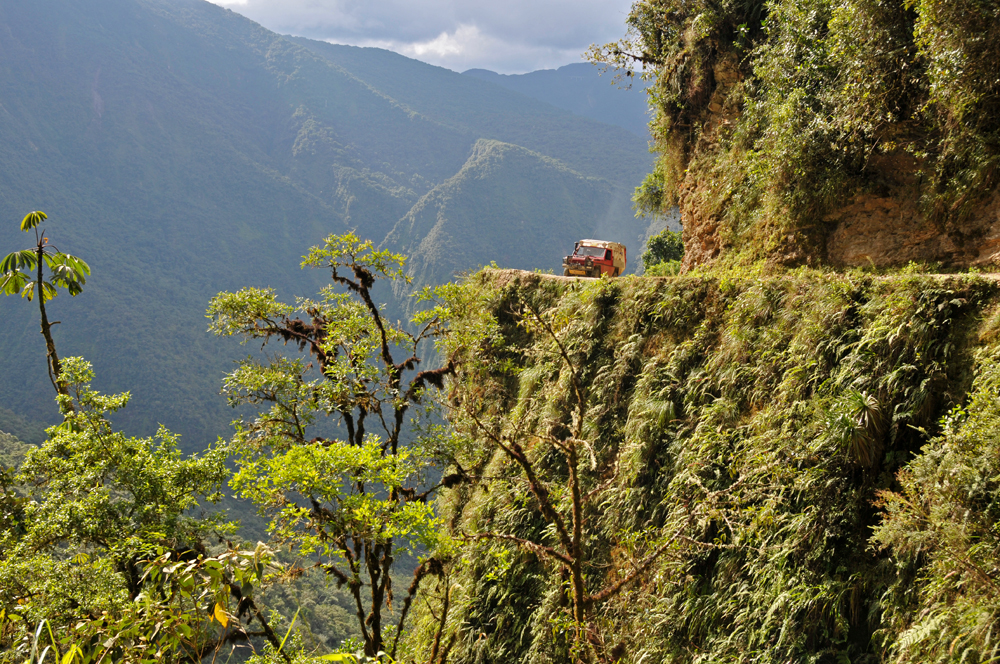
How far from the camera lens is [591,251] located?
65.3ft

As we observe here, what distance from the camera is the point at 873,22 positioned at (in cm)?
853

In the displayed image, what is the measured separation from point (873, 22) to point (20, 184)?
156 m

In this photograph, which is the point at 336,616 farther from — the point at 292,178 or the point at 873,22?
the point at 292,178

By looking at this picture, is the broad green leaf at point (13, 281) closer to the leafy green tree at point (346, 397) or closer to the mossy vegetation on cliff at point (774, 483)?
the leafy green tree at point (346, 397)

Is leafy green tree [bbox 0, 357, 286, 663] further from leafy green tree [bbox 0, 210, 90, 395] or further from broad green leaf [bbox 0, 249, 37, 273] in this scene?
broad green leaf [bbox 0, 249, 37, 273]

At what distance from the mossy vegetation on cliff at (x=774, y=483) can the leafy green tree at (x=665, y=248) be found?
54.9ft

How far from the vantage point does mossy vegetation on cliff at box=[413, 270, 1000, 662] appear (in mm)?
4594

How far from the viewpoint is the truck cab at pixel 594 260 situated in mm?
18828

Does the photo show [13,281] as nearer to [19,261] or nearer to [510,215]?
[19,261]

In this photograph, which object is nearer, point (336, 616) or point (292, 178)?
point (336, 616)

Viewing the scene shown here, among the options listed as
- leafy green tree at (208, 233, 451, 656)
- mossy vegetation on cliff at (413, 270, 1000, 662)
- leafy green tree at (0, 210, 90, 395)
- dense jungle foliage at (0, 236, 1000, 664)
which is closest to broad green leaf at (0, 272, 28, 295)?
leafy green tree at (0, 210, 90, 395)

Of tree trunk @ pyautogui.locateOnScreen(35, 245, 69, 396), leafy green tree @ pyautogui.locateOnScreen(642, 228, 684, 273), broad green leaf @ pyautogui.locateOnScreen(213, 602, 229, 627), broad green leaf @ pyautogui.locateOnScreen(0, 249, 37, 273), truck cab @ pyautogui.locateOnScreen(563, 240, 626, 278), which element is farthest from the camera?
leafy green tree @ pyautogui.locateOnScreen(642, 228, 684, 273)

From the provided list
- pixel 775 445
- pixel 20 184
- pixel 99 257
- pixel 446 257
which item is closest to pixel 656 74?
pixel 775 445

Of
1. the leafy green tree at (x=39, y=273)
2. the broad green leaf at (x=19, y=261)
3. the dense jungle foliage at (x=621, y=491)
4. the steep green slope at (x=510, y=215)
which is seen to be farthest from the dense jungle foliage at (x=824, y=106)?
the steep green slope at (x=510, y=215)
